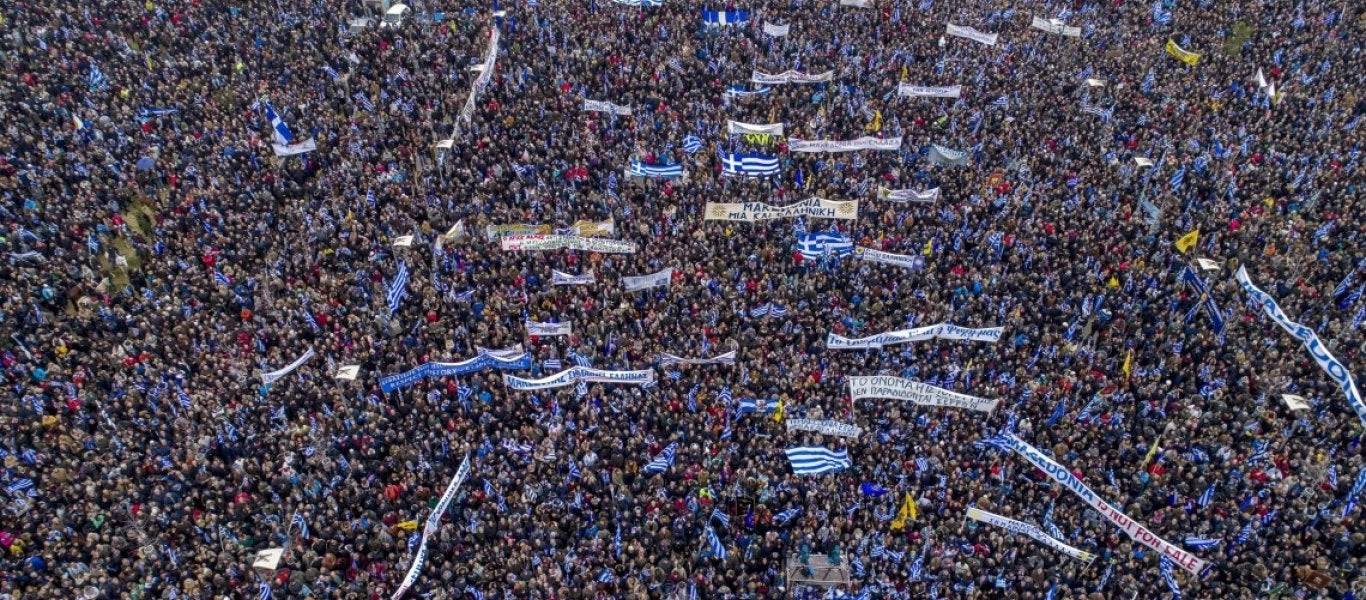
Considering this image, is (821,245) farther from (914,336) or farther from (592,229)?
(592,229)

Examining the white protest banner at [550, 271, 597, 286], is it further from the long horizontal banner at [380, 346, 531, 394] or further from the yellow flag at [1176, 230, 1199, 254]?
the yellow flag at [1176, 230, 1199, 254]

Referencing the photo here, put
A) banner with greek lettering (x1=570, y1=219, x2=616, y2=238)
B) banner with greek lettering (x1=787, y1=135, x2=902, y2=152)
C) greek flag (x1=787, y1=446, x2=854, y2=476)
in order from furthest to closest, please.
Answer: banner with greek lettering (x1=787, y1=135, x2=902, y2=152) < banner with greek lettering (x1=570, y1=219, x2=616, y2=238) < greek flag (x1=787, y1=446, x2=854, y2=476)

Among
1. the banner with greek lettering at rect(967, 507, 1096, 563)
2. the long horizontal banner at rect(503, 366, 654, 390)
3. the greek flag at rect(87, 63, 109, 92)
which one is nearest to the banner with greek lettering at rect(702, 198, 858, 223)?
the long horizontal banner at rect(503, 366, 654, 390)

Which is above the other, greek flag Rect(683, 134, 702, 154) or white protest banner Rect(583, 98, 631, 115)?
white protest banner Rect(583, 98, 631, 115)

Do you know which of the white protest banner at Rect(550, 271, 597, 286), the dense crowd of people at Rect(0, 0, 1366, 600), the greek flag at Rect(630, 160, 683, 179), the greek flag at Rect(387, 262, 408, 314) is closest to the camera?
the dense crowd of people at Rect(0, 0, 1366, 600)

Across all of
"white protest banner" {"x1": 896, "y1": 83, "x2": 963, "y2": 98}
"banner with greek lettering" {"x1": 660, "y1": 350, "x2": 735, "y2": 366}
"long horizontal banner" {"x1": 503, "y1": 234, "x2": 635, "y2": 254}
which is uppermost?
"white protest banner" {"x1": 896, "y1": 83, "x2": 963, "y2": 98}

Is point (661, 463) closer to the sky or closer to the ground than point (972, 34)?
closer to the ground

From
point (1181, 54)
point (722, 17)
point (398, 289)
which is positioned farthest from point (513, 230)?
point (1181, 54)

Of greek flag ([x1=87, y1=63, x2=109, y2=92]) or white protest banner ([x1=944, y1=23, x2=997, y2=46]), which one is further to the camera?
white protest banner ([x1=944, y1=23, x2=997, y2=46])
